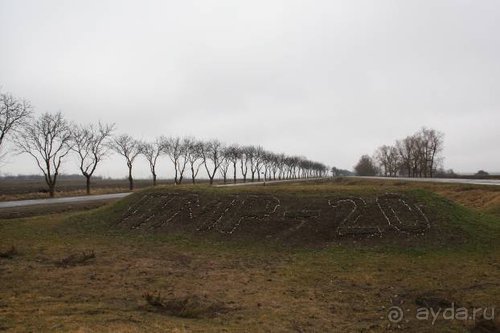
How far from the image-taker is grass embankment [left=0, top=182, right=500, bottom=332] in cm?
1198

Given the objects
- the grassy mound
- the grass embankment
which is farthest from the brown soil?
the grass embankment

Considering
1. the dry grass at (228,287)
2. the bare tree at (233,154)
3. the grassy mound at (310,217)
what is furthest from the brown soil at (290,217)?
the bare tree at (233,154)

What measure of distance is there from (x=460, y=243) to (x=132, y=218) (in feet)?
74.7

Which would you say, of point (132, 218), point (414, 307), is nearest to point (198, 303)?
point (414, 307)

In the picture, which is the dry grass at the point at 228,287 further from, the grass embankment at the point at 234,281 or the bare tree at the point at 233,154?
the bare tree at the point at 233,154

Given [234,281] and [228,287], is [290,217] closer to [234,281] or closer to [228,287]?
[234,281]

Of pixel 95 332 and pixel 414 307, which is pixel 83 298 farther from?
pixel 414 307

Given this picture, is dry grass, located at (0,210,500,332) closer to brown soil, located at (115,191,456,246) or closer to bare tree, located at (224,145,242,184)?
brown soil, located at (115,191,456,246)

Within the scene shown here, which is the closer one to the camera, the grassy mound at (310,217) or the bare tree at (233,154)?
the grassy mound at (310,217)

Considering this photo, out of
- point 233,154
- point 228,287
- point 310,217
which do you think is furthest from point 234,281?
point 233,154

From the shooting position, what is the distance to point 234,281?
17.0m

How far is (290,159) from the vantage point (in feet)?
530

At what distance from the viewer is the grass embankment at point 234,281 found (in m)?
12.0

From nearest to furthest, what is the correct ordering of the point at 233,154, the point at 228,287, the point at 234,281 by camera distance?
1. the point at 228,287
2. the point at 234,281
3. the point at 233,154
